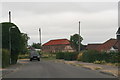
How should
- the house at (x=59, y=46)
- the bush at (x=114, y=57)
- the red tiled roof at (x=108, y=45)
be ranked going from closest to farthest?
the bush at (x=114, y=57)
the red tiled roof at (x=108, y=45)
the house at (x=59, y=46)

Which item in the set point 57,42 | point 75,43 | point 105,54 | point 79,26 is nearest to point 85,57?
point 105,54

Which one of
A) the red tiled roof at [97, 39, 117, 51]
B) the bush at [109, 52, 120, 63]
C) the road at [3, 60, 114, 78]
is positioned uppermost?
the red tiled roof at [97, 39, 117, 51]

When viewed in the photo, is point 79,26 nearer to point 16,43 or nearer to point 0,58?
point 16,43

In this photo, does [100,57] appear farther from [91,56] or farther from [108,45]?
[108,45]

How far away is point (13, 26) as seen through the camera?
3978 centimetres

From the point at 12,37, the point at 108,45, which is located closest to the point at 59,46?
the point at 108,45

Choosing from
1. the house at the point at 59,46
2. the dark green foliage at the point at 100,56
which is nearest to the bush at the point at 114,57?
the dark green foliage at the point at 100,56

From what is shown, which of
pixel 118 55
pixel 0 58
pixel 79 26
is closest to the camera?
pixel 0 58

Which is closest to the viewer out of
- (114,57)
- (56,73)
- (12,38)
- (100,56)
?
(56,73)

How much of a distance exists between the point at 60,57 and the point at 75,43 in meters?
71.6

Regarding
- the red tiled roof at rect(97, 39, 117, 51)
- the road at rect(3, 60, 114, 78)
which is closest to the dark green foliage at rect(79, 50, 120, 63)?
the road at rect(3, 60, 114, 78)

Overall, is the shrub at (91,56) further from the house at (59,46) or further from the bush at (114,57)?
the house at (59,46)

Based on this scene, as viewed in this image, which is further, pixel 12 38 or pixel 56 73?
pixel 12 38

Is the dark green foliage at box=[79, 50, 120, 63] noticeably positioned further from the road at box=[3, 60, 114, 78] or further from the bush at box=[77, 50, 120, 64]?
the road at box=[3, 60, 114, 78]
